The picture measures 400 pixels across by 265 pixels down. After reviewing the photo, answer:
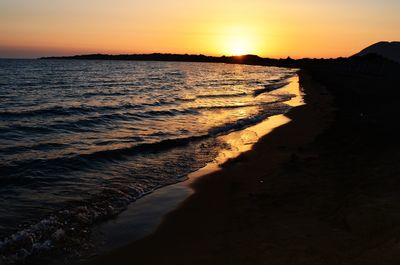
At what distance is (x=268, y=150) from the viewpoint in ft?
50.0

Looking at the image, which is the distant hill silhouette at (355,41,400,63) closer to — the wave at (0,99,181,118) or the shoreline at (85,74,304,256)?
the wave at (0,99,181,118)

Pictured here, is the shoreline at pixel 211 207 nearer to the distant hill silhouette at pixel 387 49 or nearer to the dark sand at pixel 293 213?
the dark sand at pixel 293 213

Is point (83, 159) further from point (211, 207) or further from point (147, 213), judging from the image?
point (211, 207)

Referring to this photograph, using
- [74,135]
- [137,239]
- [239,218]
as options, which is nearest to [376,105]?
[74,135]

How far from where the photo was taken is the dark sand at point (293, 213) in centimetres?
615

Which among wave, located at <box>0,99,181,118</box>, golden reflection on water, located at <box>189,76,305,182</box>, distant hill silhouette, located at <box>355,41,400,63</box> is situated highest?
distant hill silhouette, located at <box>355,41,400,63</box>

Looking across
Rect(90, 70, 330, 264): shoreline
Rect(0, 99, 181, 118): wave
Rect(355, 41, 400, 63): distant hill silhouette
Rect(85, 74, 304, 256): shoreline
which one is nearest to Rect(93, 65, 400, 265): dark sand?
Rect(90, 70, 330, 264): shoreline

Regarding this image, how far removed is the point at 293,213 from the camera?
805 centimetres

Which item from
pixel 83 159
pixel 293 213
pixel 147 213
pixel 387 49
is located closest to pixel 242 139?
pixel 83 159

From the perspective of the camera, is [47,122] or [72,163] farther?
[47,122]

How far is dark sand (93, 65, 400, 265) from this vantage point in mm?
6152

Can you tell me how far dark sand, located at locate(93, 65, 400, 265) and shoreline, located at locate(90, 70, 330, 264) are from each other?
2cm

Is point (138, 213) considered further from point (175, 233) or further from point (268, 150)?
point (268, 150)

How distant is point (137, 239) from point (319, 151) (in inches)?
313
